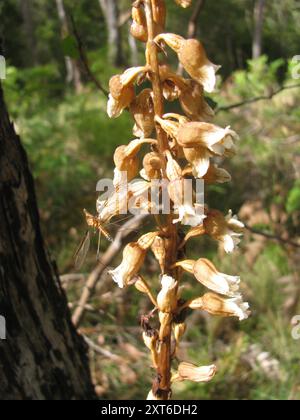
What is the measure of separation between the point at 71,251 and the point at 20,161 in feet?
8.32

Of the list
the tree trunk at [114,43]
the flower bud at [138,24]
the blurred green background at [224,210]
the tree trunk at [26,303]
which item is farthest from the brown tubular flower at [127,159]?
the tree trunk at [114,43]

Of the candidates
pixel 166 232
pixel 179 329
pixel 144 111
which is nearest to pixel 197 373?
pixel 179 329

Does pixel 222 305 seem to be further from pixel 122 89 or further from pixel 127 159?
pixel 122 89

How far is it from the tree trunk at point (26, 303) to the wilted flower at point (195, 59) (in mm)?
692

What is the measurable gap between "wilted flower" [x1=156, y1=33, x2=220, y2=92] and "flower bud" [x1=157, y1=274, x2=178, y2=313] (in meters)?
0.40

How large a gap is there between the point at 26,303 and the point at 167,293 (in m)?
0.71

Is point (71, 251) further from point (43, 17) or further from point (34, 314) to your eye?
point (43, 17)

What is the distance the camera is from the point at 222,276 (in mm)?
1119

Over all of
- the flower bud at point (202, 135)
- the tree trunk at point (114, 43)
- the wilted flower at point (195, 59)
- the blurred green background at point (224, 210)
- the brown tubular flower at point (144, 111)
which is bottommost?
the blurred green background at point (224, 210)

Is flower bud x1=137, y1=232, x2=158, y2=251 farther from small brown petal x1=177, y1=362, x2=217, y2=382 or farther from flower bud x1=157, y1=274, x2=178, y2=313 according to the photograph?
small brown petal x1=177, y1=362, x2=217, y2=382

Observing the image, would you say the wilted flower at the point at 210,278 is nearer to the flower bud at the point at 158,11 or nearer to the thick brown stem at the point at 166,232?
the thick brown stem at the point at 166,232

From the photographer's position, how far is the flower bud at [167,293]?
1.08m

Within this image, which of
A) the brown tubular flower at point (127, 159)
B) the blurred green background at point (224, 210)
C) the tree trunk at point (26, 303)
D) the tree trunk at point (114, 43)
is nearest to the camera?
the brown tubular flower at point (127, 159)
